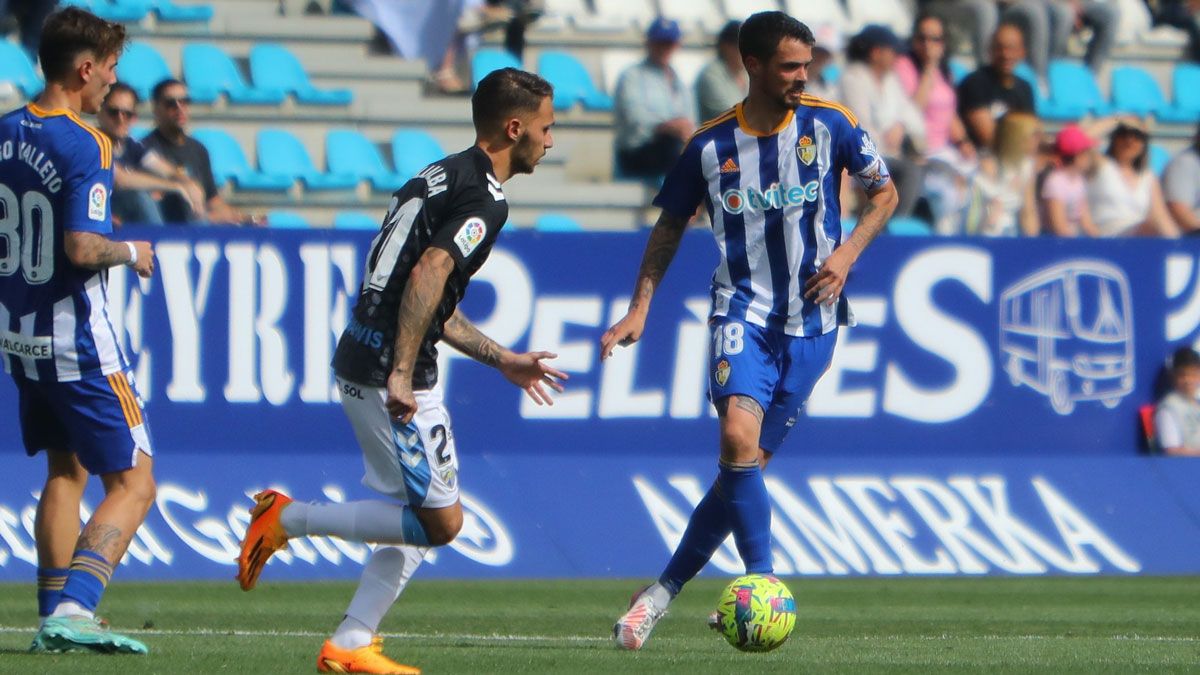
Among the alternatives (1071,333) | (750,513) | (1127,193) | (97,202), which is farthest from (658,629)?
(1127,193)

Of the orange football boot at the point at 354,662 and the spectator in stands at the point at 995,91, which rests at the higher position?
the spectator in stands at the point at 995,91

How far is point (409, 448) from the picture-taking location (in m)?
6.70

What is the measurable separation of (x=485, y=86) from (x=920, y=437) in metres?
6.40

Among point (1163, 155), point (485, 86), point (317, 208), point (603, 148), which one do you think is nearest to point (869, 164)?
point (485, 86)

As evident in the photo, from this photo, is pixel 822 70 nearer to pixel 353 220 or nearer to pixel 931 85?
pixel 931 85

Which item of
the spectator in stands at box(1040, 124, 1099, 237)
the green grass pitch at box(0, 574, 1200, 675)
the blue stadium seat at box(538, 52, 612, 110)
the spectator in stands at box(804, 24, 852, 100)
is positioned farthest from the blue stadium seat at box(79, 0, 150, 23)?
the spectator in stands at box(1040, 124, 1099, 237)

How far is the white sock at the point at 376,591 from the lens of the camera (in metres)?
6.70

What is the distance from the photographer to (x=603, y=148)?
1709cm

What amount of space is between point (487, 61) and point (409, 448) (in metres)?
10.5

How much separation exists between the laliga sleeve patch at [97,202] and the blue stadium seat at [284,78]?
29.5ft

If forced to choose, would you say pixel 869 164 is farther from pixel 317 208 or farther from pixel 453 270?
pixel 317 208

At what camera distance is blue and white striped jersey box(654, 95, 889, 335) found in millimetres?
8039

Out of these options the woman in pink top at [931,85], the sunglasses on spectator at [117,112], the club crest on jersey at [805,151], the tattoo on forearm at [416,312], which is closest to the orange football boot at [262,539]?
the tattoo on forearm at [416,312]

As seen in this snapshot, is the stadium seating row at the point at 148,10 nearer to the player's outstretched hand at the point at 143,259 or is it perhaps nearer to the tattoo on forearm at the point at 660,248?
the tattoo on forearm at the point at 660,248
